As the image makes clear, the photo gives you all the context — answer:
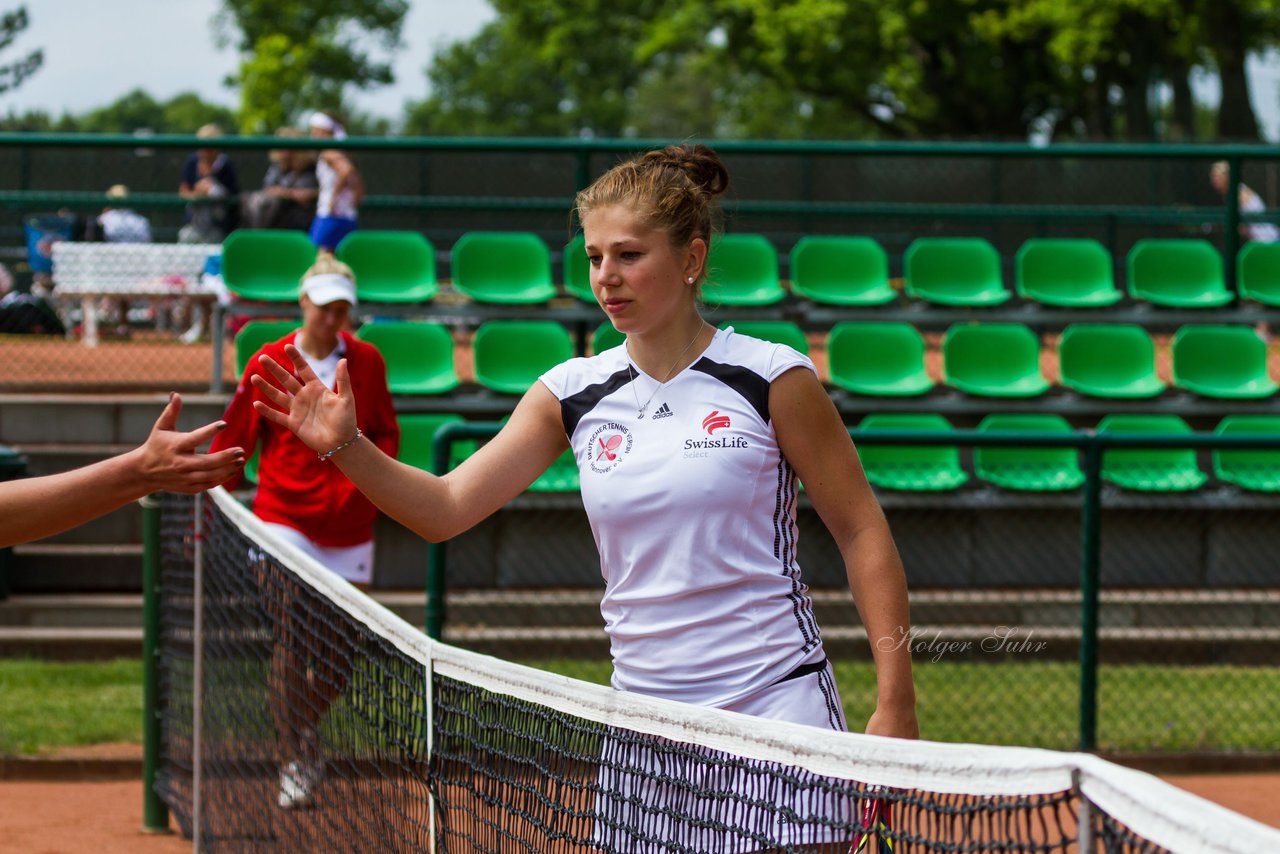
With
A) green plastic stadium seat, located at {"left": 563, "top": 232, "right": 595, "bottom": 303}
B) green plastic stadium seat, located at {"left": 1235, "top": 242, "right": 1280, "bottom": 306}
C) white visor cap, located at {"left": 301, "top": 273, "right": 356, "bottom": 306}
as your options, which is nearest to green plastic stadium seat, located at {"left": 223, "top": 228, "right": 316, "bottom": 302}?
green plastic stadium seat, located at {"left": 563, "top": 232, "right": 595, "bottom": 303}

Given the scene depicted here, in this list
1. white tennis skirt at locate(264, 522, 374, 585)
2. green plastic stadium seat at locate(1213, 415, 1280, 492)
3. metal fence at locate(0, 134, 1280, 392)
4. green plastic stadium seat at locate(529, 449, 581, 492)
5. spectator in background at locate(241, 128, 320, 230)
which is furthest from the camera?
spectator in background at locate(241, 128, 320, 230)

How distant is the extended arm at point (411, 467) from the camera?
285 cm

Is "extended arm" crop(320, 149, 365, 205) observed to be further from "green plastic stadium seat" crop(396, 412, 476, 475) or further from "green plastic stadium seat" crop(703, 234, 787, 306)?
"green plastic stadium seat" crop(703, 234, 787, 306)

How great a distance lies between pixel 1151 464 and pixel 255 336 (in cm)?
539

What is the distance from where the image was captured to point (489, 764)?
10.4 ft

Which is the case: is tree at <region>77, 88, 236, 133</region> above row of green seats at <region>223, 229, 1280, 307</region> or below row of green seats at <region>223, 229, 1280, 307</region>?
above

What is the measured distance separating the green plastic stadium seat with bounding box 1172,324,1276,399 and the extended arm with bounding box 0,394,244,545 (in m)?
8.92

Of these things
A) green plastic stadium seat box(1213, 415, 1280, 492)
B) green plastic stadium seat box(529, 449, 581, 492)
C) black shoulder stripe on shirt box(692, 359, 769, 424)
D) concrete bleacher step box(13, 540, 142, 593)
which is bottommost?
concrete bleacher step box(13, 540, 142, 593)

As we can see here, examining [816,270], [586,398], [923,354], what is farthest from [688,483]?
[816,270]

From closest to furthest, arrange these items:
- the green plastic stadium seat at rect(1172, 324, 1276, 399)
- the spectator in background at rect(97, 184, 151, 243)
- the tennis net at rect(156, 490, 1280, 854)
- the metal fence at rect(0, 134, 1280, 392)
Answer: the tennis net at rect(156, 490, 1280, 854)
the metal fence at rect(0, 134, 1280, 392)
the green plastic stadium seat at rect(1172, 324, 1276, 399)
the spectator in background at rect(97, 184, 151, 243)

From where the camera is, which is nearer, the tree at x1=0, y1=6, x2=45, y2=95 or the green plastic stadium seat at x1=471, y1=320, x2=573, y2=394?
the green plastic stadium seat at x1=471, y1=320, x2=573, y2=394

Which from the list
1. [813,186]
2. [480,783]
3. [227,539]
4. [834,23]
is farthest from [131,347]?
[834,23]

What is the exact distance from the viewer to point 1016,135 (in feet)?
129

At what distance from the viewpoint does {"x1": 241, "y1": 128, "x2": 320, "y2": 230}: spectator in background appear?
10.8m
